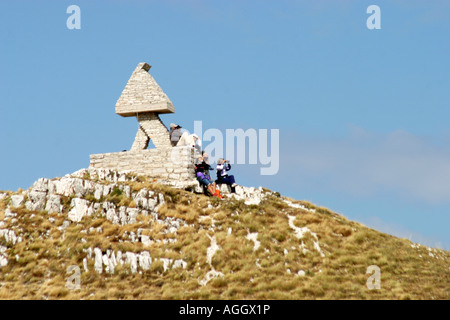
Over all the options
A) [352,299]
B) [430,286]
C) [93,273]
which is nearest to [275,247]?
[352,299]

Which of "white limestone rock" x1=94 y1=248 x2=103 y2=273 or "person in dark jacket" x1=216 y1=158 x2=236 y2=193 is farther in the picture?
"person in dark jacket" x1=216 y1=158 x2=236 y2=193

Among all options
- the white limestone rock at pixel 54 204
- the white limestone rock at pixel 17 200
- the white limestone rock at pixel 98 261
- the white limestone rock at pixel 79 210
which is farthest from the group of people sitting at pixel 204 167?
the white limestone rock at pixel 17 200

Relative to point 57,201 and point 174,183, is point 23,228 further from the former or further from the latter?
point 174,183

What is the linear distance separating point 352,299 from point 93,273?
11.1m

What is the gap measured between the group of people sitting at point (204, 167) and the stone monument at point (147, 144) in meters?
0.43

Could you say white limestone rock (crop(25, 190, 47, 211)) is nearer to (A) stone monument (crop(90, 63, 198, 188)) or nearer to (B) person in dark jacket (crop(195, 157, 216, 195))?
(A) stone monument (crop(90, 63, 198, 188))

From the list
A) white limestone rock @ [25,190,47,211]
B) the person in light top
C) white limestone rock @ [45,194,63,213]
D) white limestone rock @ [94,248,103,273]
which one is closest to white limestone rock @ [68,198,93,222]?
white limestone rock @ [45,194,63,213]

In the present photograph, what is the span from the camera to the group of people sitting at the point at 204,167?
29.2 meters

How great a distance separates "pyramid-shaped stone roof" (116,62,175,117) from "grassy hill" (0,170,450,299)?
4.45 meters

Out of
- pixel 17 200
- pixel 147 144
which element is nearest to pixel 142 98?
pixel 147 144

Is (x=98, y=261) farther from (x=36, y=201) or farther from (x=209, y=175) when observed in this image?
(x=209, y=175)

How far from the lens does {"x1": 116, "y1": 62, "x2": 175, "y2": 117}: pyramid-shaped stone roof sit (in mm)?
30703

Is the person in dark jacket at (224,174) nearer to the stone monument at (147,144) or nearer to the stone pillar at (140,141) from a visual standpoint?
the stone monument at (147,144)

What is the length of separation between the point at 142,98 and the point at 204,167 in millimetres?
5928
